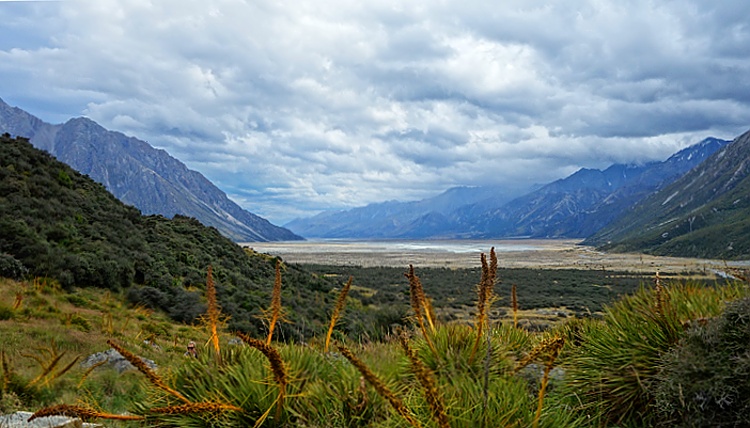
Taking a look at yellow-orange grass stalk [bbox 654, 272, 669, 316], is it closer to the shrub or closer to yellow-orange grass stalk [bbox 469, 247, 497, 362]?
yellow-orange grass stalk [bbox 469, 247, 497, 362]

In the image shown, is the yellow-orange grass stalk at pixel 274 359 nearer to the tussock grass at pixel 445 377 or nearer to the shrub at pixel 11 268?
the tussock grass at pixel 445 377

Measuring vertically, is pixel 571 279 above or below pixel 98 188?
below

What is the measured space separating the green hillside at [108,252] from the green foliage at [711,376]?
1359 cm

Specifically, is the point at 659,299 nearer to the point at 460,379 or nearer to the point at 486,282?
the point at 460,379

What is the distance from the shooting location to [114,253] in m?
25.1

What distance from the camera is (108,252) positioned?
→ 24609 millimetres

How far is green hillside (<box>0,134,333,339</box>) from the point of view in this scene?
69.3ft

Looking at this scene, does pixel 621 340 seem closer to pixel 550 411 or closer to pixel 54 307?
pixel 550 411

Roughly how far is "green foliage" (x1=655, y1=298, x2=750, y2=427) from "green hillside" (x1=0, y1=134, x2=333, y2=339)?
13.6 metres

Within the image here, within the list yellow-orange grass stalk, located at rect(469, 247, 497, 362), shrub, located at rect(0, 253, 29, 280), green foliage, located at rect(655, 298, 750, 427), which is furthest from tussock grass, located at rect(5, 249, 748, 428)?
shrub, located at rect(0, 253, 29, 280)

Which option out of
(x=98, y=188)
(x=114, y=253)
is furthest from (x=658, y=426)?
(x=98, y=188)

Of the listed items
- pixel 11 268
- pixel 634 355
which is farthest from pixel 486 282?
pixel 11 268

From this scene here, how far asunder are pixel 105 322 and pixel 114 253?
30.6ft

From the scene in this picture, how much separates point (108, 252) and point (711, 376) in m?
26.2
